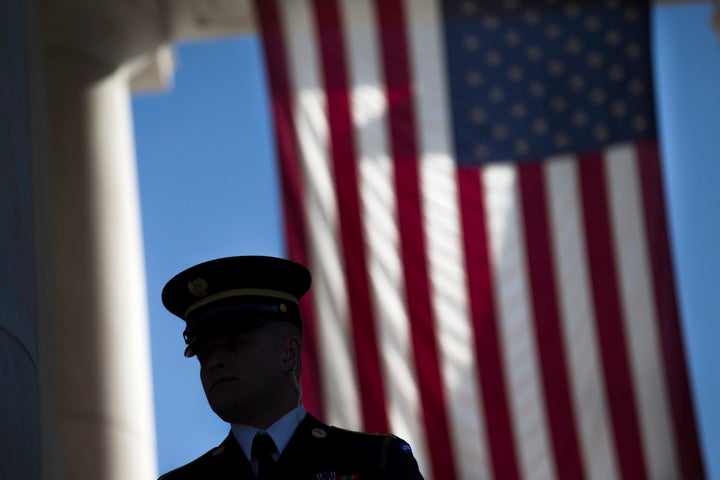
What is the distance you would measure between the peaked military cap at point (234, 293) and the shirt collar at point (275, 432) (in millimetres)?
319

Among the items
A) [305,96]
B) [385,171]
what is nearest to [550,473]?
[385,171]

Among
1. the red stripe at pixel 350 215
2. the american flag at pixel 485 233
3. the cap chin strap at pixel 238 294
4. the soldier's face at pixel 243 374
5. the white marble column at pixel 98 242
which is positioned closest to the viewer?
the soldier's face at pixel 243 374

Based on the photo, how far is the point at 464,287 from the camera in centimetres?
1507

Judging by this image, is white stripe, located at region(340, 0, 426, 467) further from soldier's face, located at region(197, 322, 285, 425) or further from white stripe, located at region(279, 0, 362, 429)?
soldier's face, located at region(197, 322, 285, 425)

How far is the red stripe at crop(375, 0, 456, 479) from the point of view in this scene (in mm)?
14688

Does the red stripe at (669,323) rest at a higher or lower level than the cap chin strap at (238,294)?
lower

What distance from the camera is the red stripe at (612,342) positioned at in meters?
14.5

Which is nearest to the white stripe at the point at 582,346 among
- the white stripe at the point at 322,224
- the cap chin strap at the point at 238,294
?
the white stripe at the point at 322,224

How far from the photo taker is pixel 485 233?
15.2 m

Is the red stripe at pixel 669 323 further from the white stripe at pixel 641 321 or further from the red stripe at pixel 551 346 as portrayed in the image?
the red stripe at pixel 551 346

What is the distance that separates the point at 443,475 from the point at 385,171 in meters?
3.08

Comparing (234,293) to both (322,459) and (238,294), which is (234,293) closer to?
(238,294)

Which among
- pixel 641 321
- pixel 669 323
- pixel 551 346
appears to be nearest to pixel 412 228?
pixel 551 346

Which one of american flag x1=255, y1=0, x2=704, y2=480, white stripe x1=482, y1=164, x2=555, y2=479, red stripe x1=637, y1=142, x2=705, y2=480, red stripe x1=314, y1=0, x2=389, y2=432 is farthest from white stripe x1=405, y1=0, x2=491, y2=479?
red stripe x1=637, y1=142, x2=705, y2=480
